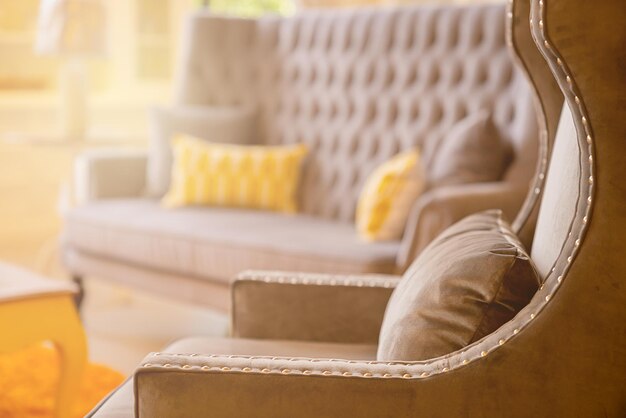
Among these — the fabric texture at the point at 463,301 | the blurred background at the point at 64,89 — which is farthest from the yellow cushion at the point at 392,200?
the blurred background at the point at 64,89

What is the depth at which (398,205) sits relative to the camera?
105 inches

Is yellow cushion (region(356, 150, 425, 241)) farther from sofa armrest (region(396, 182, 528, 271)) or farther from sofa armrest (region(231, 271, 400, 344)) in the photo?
sofa armrest (region(231, 271, 400, 344))

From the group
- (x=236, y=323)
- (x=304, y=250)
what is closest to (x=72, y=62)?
(x=304, y=250)

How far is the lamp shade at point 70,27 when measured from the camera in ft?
12.8

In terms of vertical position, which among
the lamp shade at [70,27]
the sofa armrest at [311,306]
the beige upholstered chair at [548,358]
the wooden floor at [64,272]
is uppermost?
the lamp shade at [70,27]

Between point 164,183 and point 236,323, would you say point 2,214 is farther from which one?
point 236,323

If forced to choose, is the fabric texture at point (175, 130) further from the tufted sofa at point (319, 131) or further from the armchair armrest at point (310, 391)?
the armchair armrest at point (310, 391)

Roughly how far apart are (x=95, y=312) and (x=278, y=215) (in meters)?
0.91

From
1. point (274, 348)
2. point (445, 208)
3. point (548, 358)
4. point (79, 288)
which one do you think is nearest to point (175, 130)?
point (79, 288)

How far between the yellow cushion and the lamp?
5.95 feet

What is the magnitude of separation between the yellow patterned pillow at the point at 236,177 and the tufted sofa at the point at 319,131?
0.27ft

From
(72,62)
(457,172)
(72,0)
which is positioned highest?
(72,0)

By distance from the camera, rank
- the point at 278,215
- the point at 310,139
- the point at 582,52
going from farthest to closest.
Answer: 1. the point at 310,139
2. the point at 278,215
3. the point at 582,52

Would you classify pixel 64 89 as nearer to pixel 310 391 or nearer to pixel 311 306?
pixel 311 306
